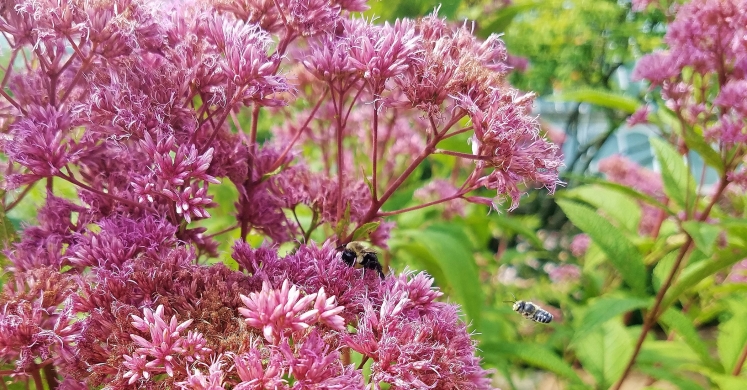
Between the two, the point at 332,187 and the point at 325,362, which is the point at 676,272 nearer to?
the point at 332,187

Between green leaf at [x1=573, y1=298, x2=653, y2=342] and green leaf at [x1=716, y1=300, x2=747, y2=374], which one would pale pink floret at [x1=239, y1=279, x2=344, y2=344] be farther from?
green leaf at [x1=716, y1=300, x2=747, y2=374]

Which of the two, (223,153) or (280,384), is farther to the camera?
(223,153)

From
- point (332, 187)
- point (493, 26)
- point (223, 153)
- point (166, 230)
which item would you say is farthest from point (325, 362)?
point (493, 26)

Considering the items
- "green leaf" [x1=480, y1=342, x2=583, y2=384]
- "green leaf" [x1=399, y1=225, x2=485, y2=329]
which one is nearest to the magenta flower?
"green leaf" [x1=399, y1=225, x2=485, y2=329]

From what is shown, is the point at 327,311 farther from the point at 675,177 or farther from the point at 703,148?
the point at 675,177

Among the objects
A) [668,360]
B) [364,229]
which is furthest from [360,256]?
[668,360]
